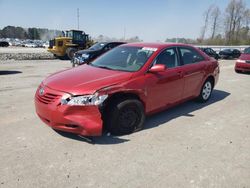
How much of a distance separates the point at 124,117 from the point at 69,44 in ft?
59.2

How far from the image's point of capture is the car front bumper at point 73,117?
3.58m

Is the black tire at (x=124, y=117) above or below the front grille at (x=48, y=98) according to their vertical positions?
below

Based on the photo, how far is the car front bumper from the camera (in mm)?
3578

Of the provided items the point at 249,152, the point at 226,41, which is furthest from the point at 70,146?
the point at 226,41

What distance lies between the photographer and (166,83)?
4688 mm

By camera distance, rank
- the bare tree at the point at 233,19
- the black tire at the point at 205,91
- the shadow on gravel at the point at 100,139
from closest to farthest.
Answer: the shadow on gravel at the point at 100,139 < the black tire at the point at 205,91 < the bare tree at the point at 233,19

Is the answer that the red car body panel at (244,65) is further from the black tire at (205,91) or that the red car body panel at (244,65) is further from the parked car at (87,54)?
the parked car at (87,54)

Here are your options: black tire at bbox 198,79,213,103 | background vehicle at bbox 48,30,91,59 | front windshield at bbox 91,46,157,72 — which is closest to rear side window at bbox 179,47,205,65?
black tire at bbox 198,79,213,103

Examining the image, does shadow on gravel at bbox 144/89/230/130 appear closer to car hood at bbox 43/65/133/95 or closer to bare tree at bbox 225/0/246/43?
car hood at bbox 43/65/133/95

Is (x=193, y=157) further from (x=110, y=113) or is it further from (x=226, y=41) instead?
(x=226, y=41)

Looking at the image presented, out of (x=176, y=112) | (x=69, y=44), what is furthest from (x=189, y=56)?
(x=69, y=44)

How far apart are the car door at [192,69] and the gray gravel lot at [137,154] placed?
64 cm

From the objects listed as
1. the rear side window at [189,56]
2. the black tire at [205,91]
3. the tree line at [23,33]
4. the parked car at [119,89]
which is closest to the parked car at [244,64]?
the black tire at [205,91]

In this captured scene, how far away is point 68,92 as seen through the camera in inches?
143
